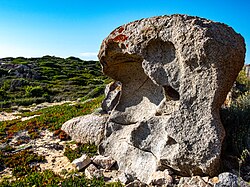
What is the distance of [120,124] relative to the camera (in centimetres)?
1127

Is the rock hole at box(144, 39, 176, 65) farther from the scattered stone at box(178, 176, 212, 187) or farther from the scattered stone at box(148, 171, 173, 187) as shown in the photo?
the scattered stone at box(178, 176, 212, 187)

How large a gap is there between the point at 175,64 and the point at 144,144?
2.89m

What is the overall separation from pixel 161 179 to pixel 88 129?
5924mm

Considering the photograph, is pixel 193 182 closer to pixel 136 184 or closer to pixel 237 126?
pixel 136 184

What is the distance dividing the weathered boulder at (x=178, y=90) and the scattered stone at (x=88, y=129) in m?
1.73

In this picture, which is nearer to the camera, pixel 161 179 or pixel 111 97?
pixel 161 179

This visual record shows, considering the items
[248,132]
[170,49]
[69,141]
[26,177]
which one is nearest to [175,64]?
[170,49]

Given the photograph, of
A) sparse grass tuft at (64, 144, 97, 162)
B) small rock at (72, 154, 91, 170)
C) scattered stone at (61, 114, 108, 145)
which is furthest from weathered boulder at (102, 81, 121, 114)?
small rock at (72, 154, 91, 170)

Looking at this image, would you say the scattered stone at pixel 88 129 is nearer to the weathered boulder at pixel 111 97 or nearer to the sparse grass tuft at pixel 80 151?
the sparse grass tuft at pixel 80 151

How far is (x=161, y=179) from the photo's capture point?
7770mm

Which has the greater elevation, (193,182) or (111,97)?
(111,97)

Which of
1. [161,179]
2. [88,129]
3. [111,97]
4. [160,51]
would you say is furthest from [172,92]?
[88,129]

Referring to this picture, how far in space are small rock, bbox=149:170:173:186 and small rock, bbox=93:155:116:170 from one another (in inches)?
87.8

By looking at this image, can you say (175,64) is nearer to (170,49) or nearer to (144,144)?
(170,49)
